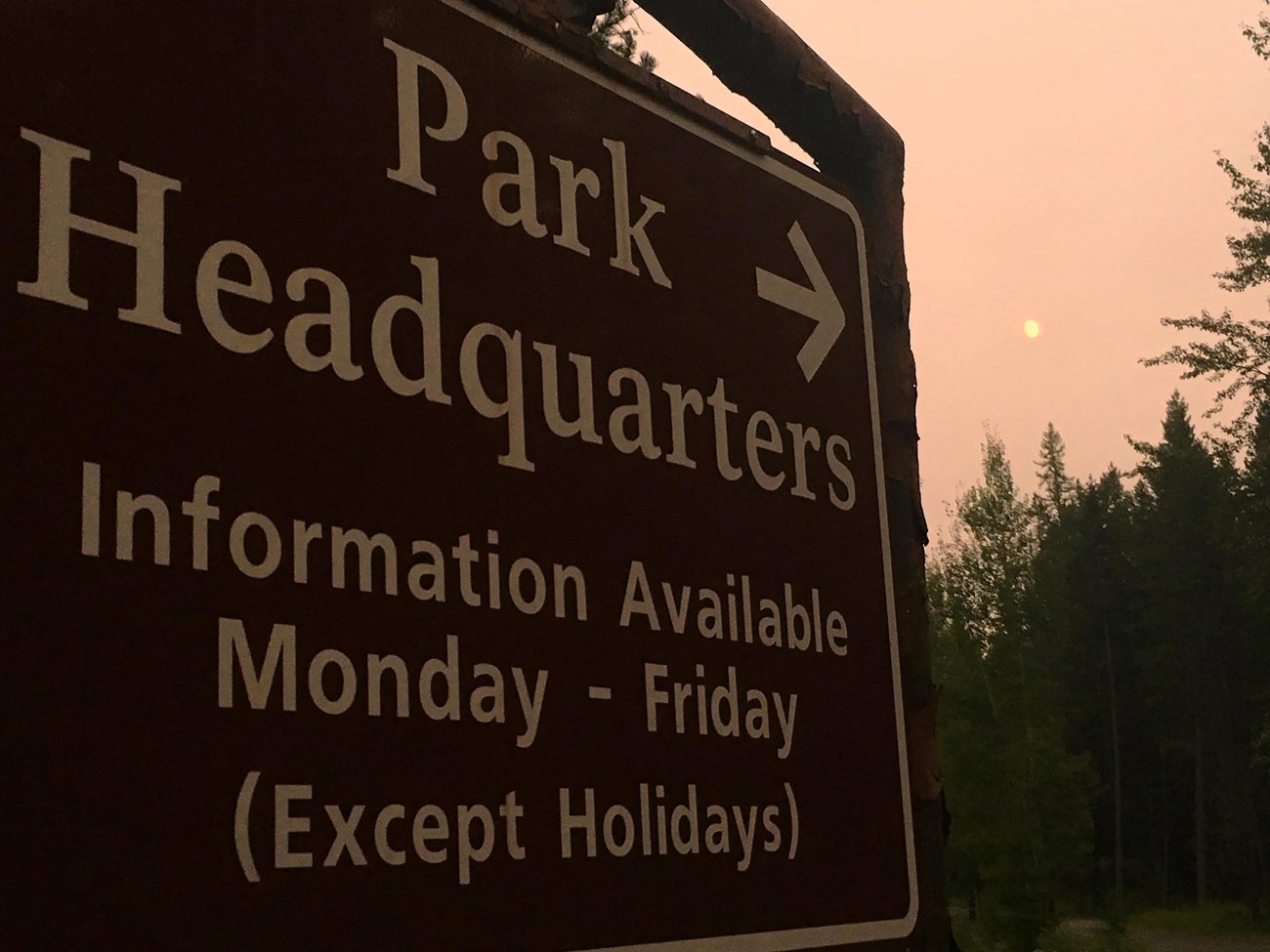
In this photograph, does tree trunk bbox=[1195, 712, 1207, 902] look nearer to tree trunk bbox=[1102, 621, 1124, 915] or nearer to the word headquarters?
tree trunk bbox=[1102, 621, 1124, 915]

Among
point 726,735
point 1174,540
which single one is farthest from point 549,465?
point 1174,540

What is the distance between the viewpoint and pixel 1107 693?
58.2 meters

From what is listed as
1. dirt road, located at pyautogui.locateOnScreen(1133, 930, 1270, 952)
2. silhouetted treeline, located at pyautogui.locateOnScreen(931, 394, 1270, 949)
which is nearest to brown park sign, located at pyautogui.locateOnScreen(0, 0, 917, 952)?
silhouetted treeline, located at pyautogui.locateOnScreen(931, 394, 1270, 949)

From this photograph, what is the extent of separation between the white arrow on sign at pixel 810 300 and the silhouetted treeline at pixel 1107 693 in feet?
101

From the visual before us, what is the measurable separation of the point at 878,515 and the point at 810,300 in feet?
1.01

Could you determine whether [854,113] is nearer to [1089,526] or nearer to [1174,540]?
[1174,540]

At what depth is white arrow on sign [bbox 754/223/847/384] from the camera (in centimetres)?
184

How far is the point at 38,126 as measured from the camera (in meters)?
1.07

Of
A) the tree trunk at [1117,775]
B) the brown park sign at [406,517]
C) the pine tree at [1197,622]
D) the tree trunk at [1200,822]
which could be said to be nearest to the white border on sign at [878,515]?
the brown park sign at [406,517]

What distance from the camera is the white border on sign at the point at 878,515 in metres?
1.49

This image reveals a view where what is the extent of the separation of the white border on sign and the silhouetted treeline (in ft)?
101

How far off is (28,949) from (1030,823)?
35948 mm

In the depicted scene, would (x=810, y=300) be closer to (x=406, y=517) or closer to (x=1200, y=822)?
(x=406, y=517)

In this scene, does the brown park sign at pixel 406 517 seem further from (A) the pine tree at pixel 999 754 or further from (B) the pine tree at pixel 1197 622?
(B) the pine tree at pixel 1197 622
